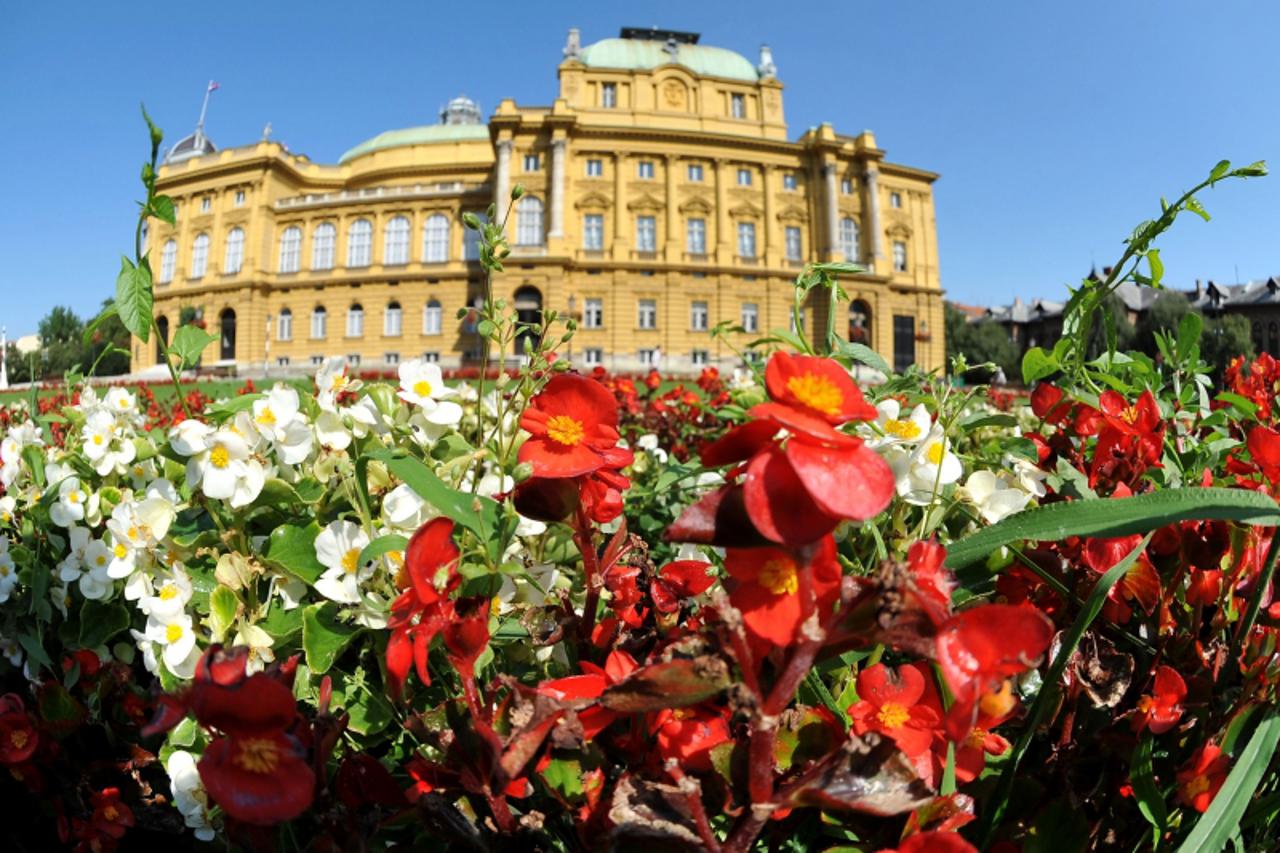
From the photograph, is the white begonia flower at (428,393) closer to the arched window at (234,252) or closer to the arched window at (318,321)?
the arched window at (318,321)

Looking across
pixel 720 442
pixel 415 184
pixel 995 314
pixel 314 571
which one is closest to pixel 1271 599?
pixel 720 442

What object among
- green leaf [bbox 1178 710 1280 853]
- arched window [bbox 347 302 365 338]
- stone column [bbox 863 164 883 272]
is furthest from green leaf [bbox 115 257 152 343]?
arched window [bbox 347 302 365 338]

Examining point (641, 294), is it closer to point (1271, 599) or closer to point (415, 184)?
point (415, 184)

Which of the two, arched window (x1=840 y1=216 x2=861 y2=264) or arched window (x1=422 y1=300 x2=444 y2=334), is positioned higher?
arched window (x1=840 y1=216 x2=861 y2=264)

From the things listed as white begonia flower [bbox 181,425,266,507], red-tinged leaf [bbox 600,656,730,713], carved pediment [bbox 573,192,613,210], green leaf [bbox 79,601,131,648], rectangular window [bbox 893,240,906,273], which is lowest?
green leaf [bbox 79,601,131,648]

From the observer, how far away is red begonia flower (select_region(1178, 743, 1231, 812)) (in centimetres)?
54

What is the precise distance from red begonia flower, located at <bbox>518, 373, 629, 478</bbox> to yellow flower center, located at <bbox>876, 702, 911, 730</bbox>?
25 centimetres

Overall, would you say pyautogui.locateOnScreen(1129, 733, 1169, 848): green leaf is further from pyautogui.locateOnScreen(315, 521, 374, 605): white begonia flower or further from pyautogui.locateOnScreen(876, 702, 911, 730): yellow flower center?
pyautogui.locateOnScreen(315, 521, 374, 605): white begonia flower

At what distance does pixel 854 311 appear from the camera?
29484 millimetres

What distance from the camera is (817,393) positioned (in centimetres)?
38

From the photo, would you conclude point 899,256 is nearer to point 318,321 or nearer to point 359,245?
point 359,245

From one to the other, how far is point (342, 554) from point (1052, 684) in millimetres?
618

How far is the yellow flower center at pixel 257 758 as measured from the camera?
0.40 metres

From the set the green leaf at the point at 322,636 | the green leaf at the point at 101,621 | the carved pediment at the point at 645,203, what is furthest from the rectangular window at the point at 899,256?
the green leaf at the point at 322,636
